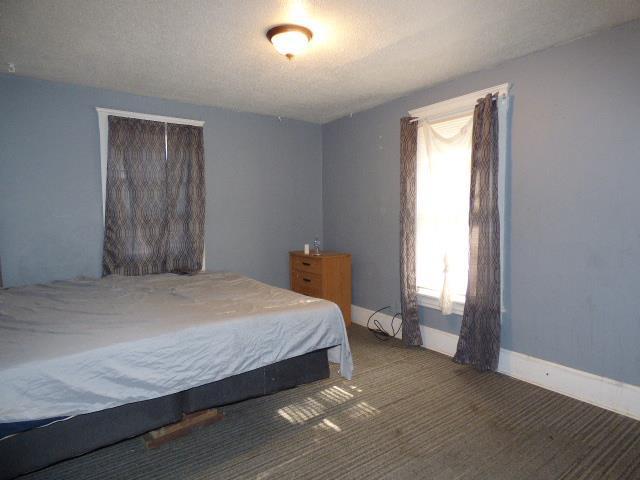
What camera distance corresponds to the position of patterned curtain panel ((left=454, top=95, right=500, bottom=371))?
9.27ft

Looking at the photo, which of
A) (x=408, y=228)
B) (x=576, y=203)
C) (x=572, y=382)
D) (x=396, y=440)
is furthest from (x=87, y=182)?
(x=572, y=382)

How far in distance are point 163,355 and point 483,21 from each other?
256 cm

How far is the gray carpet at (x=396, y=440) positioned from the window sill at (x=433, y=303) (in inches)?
24.8

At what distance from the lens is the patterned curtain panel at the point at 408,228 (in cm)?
347

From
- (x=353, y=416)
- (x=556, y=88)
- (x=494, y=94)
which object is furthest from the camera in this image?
(x=494, y=94)

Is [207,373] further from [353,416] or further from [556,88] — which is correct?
[556,88]

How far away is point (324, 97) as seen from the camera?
143 inches

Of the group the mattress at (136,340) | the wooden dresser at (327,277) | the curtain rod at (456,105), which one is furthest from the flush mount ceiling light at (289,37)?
the wooden dresser at (327,277)

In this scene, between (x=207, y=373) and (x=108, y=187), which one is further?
(x=108, y=187)

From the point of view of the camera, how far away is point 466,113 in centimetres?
307

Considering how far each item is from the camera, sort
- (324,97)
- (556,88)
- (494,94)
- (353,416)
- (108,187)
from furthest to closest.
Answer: (324,97) → (108,187) → (494,94) → (556,88) → (353,416)

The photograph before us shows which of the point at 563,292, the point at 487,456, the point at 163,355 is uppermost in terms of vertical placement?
the point at 563,292

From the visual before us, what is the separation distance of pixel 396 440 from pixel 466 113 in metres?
2.47

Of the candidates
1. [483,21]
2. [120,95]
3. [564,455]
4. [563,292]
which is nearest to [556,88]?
[483,21]
